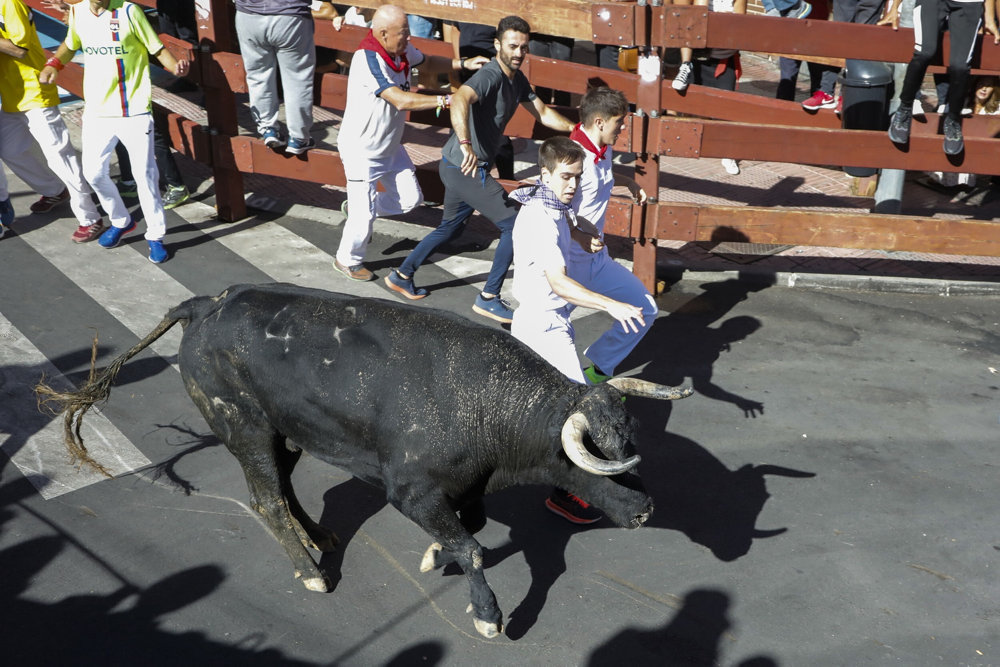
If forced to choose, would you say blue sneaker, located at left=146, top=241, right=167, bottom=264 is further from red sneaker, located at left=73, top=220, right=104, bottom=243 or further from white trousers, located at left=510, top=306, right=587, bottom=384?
white trousers, located at left=510, top=306, right=587, bottom=384

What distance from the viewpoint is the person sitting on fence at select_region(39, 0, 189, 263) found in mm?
7559

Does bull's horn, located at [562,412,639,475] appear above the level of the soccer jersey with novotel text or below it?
below

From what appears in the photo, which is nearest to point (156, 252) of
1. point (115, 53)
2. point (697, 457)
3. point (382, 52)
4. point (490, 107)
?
point (115, 53)

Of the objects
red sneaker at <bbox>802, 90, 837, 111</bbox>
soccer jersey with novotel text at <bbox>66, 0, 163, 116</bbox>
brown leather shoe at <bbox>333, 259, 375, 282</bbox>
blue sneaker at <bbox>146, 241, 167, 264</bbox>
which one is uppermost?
soccer jersey with novotel text at <bbox>66, 0, 163, 116</bbox>

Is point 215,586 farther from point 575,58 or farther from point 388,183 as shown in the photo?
point 575,58

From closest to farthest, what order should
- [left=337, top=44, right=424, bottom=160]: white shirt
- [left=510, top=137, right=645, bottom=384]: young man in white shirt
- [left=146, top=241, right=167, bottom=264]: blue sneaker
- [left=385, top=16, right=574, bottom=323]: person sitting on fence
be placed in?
[left=510, top=137, right=645, bottom=384]: young man in white shirt → [left=385, top=16, right=574, bottom=323]: person sitting on fence → [left=337, top=44, right=424, bottom=160]: white shirt → [left=146, top=241, right=167, bottom=264]: blue sneaker

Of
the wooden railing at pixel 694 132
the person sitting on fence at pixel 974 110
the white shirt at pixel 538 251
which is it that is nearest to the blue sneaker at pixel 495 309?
the wooden railing at pixel 694 132

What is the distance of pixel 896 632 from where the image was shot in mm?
4516

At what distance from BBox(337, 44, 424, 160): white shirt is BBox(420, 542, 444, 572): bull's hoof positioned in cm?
368

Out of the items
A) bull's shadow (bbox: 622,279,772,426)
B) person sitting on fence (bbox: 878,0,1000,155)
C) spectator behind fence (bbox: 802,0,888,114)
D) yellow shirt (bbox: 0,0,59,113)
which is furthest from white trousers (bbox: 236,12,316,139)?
spectator behind fence (bbox: 802,0,888,114)

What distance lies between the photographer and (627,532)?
17.1ft

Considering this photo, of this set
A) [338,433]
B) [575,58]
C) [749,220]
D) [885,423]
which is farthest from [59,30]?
[885,423]

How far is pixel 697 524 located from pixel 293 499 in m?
2.13

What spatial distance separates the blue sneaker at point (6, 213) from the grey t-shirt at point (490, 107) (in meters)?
3.97
